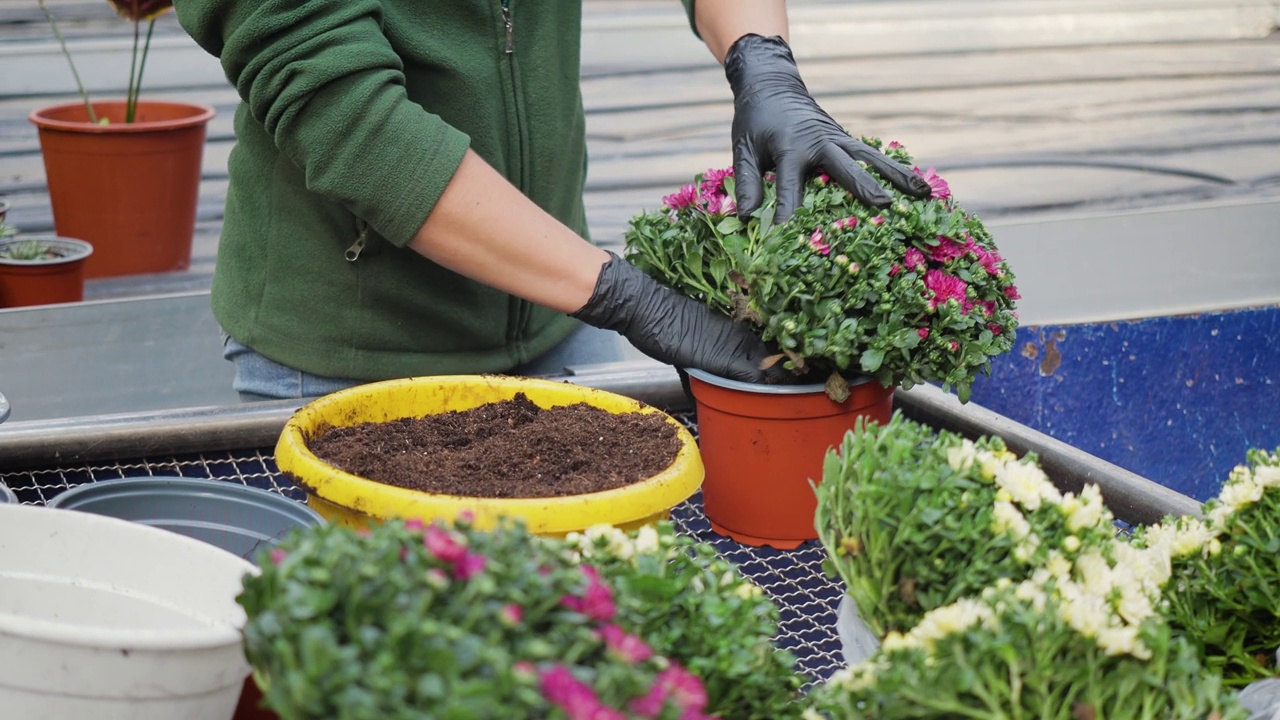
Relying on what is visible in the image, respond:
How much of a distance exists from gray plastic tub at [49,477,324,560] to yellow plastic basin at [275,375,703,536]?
4 centimetres

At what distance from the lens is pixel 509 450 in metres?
1.20

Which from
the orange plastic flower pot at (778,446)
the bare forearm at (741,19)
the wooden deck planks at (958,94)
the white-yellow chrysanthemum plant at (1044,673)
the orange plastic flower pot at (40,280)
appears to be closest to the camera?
the white-yellow chrysanthemum plant at (1044,673)

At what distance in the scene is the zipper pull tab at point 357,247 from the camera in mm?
1609

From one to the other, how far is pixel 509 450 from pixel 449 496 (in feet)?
0.57

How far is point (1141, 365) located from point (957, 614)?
5.01 feet

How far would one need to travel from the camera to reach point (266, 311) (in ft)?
5.57

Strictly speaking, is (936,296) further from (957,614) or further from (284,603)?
(284,603)

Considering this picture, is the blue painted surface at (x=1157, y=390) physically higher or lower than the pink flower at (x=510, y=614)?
lower

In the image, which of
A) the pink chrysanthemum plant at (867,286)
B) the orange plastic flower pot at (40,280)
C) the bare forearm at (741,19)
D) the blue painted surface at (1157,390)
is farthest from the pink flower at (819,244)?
the orange plastic flower pot at (40,280)

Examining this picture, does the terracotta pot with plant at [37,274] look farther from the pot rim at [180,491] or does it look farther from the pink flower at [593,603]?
the pink flower at [593,603]

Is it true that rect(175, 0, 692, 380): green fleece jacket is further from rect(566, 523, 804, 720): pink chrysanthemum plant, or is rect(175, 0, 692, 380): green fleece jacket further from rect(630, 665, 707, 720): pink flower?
rect(630, 665, 707, 720): pink flower

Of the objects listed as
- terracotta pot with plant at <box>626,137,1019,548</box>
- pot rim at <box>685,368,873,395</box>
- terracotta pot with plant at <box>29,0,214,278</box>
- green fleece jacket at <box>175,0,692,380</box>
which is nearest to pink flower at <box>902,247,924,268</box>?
terracotta pot with plant at <box>626,137,1019,548</box>

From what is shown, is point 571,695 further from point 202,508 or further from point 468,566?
point 202,508

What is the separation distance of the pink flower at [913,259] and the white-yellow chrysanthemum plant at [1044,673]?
0.62 metres
